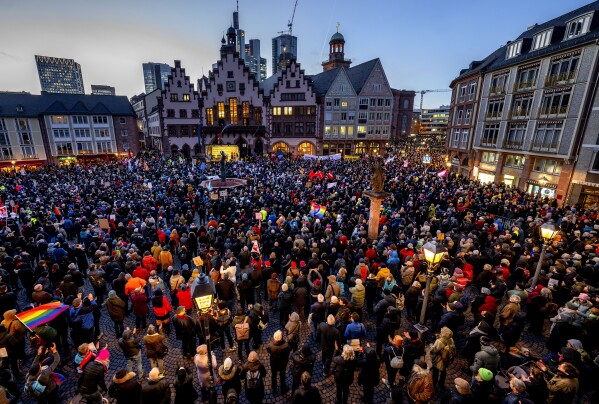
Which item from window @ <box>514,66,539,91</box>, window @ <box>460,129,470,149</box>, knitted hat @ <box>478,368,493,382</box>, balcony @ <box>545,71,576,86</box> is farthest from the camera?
window @ <box>460,129,470,149</box>

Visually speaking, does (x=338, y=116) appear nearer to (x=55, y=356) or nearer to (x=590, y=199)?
(x=590, y=199)

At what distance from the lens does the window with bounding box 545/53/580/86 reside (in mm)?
22686

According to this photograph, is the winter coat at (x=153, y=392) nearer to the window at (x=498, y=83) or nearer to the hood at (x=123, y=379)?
the hood at (x=123, y=379)

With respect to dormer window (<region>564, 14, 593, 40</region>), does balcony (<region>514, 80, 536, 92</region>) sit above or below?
below

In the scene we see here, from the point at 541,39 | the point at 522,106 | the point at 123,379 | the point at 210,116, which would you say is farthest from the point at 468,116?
the point at 123,379

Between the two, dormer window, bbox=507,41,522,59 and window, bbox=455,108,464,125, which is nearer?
dormer window, bbox=507,41,522,59

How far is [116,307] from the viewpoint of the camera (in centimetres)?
835

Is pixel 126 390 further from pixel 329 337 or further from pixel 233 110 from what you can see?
pixel 233 110

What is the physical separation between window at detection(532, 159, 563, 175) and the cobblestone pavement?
73.9 feet

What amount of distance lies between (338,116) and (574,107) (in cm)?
3554

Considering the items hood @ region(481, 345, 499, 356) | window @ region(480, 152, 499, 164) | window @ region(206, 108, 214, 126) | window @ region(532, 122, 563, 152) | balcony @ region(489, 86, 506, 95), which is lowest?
hood @ region(481, 345, 499, 356)

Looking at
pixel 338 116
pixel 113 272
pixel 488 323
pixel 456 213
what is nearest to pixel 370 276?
pixel 488 323

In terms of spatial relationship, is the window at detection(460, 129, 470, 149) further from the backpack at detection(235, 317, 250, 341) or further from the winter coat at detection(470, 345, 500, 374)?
the backpack at detection(235, 317, 250, 341)

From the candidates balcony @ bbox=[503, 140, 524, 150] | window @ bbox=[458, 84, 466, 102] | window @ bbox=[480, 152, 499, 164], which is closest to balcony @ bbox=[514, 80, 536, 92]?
balcony @ bbox=[503, 140, 524, 150]
